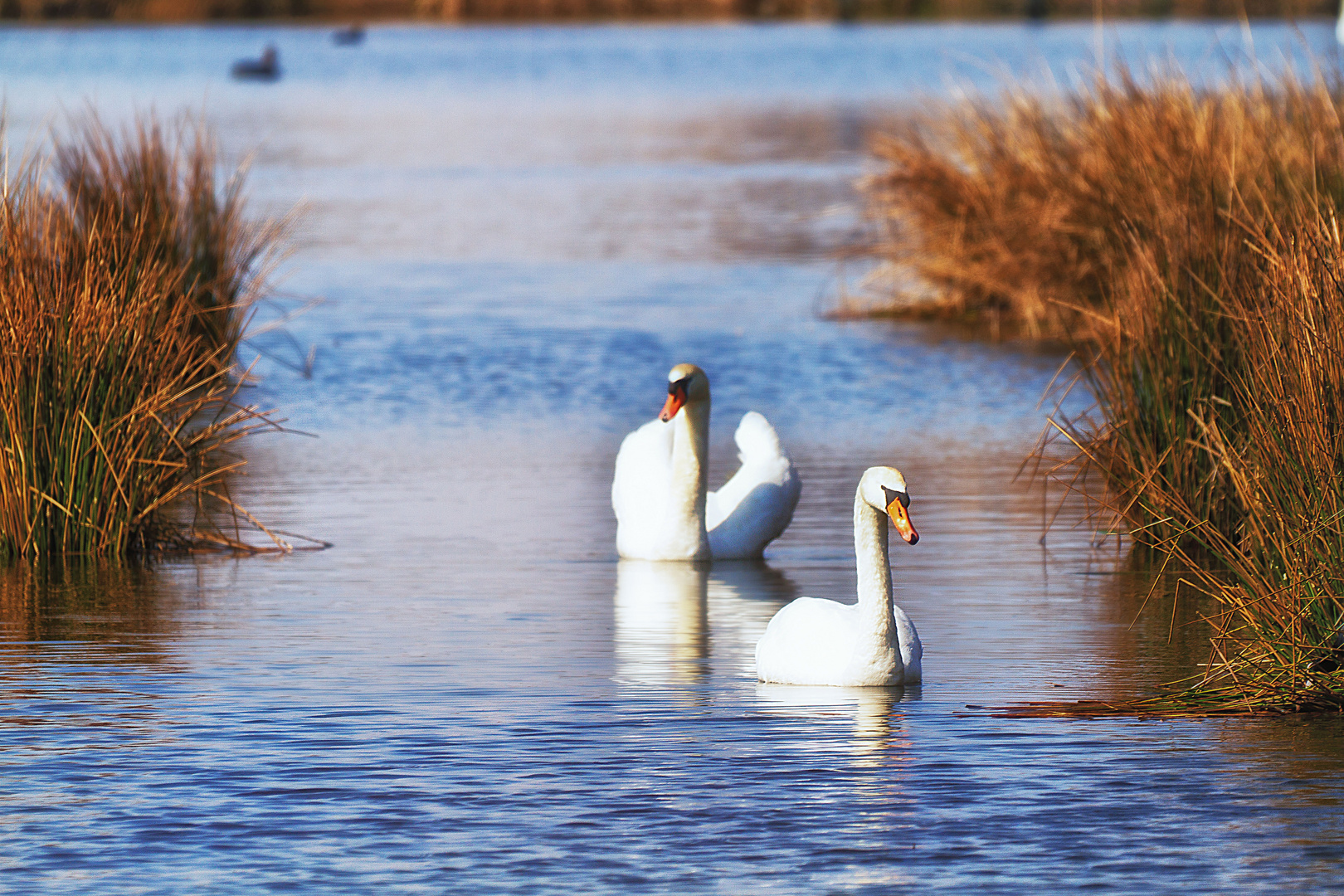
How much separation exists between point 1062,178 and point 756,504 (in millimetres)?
7700

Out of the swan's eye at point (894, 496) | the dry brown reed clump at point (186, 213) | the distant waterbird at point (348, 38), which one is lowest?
the swan's eye at point (894, 496)

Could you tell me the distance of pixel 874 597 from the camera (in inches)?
335

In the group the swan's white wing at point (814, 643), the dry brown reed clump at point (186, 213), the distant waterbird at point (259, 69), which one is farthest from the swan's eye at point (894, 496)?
the distant waterbird at point (259, 69)

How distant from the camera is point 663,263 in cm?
2633

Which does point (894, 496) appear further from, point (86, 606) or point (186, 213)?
point (186, 213)

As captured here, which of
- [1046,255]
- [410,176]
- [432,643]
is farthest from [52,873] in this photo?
[410,176]

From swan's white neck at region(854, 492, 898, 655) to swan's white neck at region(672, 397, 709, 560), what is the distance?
280cm

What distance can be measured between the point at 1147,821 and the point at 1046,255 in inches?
491

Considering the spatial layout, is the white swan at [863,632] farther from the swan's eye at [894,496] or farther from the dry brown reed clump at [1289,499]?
the dry brown reed clump at [1289,499]

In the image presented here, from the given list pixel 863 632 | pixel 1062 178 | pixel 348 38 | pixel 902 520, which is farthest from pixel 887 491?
pixel 348 38

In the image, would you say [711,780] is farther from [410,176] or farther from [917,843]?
[410,176]

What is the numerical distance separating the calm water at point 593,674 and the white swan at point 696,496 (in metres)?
0.15

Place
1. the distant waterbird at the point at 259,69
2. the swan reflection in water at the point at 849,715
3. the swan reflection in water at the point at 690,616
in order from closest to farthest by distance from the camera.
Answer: the swan reflection in water at the point at 849,715 < the swan reflection in water at the point at 690,616 < the distant waterbird at the point at 259,69

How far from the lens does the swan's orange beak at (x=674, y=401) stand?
11.2m
